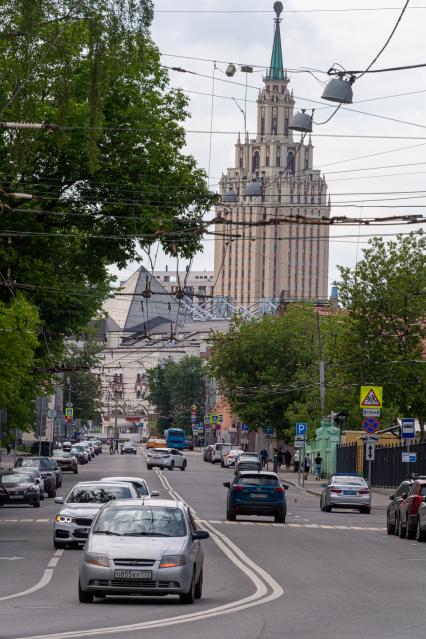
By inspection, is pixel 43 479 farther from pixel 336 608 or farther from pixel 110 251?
pixel 336 608

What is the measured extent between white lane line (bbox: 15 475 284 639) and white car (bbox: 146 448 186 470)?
7098 centimetres

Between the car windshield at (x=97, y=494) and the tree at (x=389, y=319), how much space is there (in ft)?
126

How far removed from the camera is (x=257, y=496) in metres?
40.8

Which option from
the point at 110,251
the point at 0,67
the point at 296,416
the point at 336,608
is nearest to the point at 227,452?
the point at 296,416

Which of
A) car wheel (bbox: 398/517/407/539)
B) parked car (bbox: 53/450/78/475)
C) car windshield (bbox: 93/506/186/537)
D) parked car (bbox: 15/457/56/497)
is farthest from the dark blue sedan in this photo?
parked car (bbox: 53/450/78/475)

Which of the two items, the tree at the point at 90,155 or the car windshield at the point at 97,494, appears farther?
the car windshield at the point at 97,494

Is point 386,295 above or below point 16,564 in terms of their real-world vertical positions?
above

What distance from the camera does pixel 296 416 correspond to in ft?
295

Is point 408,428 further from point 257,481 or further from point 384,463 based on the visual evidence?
point 384,463

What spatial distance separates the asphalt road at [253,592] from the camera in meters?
14.6

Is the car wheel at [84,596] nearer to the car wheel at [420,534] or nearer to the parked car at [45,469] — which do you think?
the car wheel at [420,534]

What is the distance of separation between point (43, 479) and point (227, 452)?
59.7 meters

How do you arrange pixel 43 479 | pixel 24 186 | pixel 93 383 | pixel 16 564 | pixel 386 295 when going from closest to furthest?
1. pixel 16 564
2. pixel 24 186
3. pixel 43 479
4. pixel 386 295
5. pixel 93 383

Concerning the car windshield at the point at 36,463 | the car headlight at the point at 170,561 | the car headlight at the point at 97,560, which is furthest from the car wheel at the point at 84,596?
the car windshield at the point at 36,463
